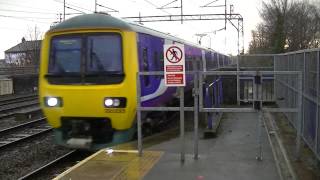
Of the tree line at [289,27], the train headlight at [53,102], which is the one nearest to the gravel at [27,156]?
the train headlight at [53,102]

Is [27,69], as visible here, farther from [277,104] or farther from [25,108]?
[277,104]

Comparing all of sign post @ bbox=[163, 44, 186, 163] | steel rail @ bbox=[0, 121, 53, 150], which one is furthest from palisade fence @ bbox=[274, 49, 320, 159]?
steel rail @ bbox=[0, 121, 53, 150]

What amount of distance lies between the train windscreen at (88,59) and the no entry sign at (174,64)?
6.40 ft

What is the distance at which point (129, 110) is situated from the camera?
33.2 ft

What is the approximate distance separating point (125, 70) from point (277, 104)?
27.5 feet

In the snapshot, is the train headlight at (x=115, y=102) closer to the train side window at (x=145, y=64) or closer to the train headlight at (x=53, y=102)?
the train headlight at (x=53, y=102)

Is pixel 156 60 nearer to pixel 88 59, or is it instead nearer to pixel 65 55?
pixel 88 59

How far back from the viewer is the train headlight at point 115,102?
10.1 metres

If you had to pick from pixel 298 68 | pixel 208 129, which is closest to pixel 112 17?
pixel 208 129

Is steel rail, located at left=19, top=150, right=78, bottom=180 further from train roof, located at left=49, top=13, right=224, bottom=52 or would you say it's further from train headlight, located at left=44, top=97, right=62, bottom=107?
train roof, located at left=49, top=13, right=224, bottom=52

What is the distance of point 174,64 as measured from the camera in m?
8.37

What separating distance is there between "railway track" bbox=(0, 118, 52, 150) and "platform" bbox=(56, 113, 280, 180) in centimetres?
432

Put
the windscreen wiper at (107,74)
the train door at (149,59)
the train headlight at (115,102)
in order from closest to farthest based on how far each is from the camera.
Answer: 1. the train headlight at (115,102)
2. the windscreen wiper at (107,74)
3. the train door at (149,59)

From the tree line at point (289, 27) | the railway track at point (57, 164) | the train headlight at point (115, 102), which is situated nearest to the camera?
the railway track at point (57, 164)
